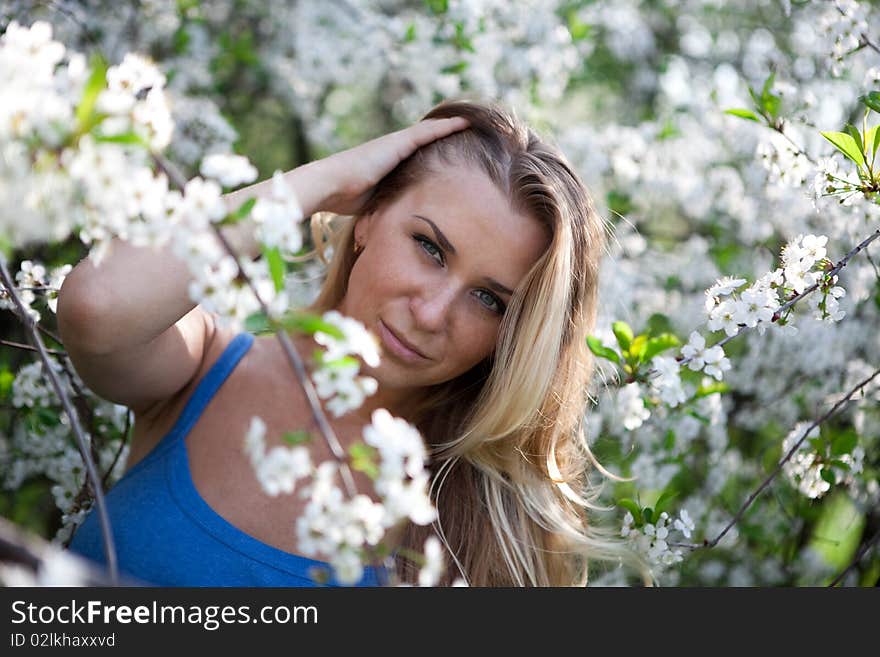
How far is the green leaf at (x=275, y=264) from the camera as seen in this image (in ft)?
3.11

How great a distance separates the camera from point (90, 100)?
2.72 ft

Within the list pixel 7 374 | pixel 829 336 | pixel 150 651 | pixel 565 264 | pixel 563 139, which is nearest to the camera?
pixel 150 651

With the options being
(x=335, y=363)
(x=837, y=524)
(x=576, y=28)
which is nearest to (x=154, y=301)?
(x=335, y=363)

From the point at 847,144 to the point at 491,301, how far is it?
28.4 inches

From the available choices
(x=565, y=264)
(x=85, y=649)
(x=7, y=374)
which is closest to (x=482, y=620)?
(x=85, y=649)

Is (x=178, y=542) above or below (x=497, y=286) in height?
below

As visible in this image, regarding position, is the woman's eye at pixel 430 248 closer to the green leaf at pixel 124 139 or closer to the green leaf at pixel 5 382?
the green leaf at pixel 124 139

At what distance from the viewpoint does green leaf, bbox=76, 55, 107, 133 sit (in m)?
0.83

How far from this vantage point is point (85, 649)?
3.67ft

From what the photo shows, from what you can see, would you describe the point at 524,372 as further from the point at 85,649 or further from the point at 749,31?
the point at 749,31

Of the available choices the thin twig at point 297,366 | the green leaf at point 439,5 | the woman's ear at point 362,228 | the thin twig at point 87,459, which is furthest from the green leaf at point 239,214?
the green leaf at point 439,5

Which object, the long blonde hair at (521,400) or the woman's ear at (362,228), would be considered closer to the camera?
the long blonde hair at (521,400)

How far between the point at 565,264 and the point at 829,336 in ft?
5.08

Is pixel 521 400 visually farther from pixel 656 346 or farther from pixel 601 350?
pixel 656 346
